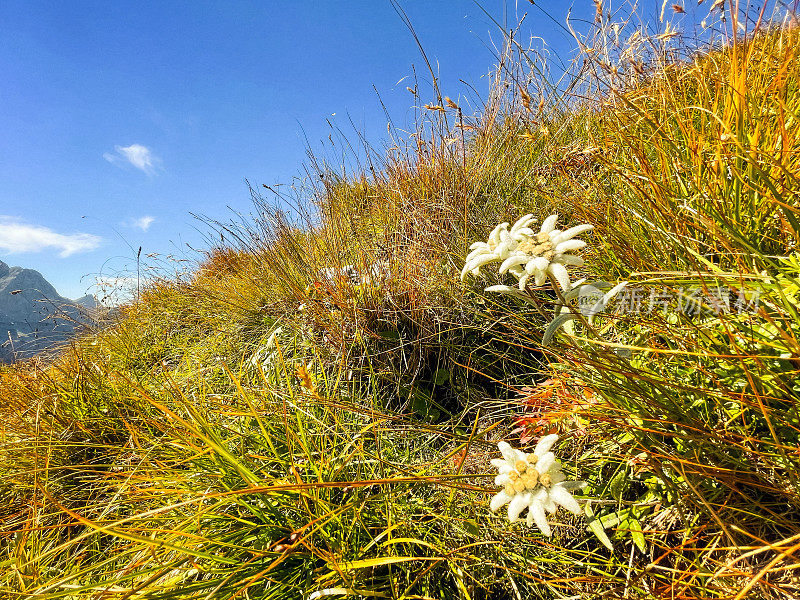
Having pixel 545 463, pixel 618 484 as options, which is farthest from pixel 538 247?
pixel 618 484

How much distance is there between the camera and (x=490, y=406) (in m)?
1.64

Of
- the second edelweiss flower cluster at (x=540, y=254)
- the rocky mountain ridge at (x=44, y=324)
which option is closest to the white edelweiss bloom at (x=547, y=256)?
the second edelweiss flower cluster at (x=540, y=254)

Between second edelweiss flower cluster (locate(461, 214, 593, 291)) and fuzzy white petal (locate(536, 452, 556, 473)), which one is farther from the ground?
second edelweiss flower cluster (locate(461, 214, 593, 291))

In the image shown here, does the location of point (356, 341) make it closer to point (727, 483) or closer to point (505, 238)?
point (505, 238)

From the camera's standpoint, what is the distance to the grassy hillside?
36.1 inches

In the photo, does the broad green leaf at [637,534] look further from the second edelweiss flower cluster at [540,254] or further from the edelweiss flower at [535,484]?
the second edelweiss flower cluster at [540,254]

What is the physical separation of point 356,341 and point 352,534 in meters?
0.94

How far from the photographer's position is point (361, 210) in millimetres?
3301

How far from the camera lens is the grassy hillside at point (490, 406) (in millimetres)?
917

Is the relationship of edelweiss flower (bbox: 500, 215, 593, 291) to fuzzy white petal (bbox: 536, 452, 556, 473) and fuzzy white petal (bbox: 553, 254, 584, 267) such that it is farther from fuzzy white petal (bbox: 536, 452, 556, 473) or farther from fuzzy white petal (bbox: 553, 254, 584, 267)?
fuzzy white petal (bbox: 536, 452, 556, 473)

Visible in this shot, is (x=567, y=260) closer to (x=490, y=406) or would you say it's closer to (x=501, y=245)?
(x=501, y=245)

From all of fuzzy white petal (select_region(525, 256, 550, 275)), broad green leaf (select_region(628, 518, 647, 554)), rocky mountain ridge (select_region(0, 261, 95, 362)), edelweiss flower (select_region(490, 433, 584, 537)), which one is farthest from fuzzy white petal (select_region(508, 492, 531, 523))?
rocky mountain ridge (select_region(0, 261, 95, 362))

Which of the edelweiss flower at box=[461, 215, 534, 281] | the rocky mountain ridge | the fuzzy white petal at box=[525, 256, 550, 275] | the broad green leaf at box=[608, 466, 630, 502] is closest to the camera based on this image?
the fuzzy white petal at box=[525, 256, 550, 275]

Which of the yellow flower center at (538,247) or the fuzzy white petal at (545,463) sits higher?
the yellow flower center at (538,247)
